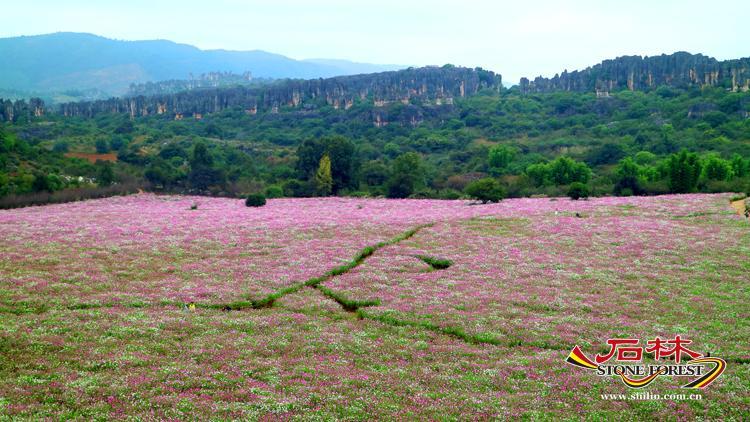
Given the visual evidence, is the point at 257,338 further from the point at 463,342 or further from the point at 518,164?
the point at 518,164

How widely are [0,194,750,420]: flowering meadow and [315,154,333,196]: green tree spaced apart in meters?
35.2

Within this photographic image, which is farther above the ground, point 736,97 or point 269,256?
point 736,97

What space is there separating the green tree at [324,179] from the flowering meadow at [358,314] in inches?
1384

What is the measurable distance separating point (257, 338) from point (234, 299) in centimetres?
600

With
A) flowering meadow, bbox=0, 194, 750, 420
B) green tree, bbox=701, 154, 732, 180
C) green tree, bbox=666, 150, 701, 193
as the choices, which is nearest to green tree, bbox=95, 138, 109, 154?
flowering meadow, bbox=0, 194, 750, 420

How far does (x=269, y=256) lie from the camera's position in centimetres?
3622

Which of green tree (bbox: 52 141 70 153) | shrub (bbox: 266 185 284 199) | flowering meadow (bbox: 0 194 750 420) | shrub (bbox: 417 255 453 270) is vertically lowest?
shrub (bbox: 266 185 284 199)

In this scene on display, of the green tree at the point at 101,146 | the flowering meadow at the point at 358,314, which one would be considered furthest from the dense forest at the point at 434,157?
the flowering meadow at the point at 358,314

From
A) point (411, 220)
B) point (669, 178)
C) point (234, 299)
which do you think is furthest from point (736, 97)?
point (234, 299)

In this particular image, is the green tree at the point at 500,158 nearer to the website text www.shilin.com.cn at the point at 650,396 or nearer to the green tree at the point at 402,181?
the green tree at the point at 402,181

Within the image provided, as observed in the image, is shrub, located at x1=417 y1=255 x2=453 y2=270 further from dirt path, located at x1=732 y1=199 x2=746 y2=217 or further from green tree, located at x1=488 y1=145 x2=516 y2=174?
green tree, located at x1=488 y1=145 x2=516 y2=174

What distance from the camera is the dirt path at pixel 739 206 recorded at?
164 feet

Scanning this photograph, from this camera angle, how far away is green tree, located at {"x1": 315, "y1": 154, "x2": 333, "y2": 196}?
83.6 metres

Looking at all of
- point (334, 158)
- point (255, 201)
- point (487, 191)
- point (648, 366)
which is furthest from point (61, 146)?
point (648, 366)
